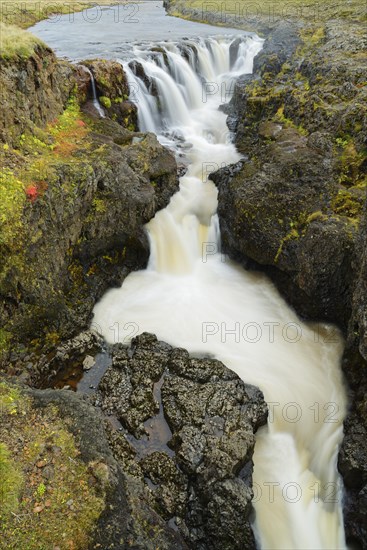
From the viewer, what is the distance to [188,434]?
27.1 ft

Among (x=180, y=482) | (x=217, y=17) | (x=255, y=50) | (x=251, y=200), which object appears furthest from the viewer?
(x=217, y=17)

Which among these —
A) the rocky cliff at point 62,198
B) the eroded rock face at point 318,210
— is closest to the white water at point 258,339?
the eroded rock face at point 318,210

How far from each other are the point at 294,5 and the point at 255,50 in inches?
434

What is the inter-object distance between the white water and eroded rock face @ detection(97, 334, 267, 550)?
70cm

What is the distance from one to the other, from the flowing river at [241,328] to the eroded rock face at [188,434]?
28.0 inches

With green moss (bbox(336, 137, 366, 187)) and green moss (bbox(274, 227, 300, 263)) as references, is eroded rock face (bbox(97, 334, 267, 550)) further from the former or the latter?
green moss (bbox(336, 137, 366, 187))

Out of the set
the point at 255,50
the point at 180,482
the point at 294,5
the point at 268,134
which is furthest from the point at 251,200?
the point at 294,5

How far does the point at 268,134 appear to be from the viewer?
52.2ft

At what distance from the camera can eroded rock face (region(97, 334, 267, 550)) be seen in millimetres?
7266

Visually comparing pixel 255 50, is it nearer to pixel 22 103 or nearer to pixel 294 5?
pixel 294 5

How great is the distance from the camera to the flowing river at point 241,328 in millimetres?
8188

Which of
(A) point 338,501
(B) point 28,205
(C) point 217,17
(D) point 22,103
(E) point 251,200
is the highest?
(C) point 217,17

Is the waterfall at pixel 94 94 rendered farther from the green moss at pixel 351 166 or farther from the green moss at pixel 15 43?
the green moss at pixel 351 166

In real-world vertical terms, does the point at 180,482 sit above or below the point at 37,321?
below
